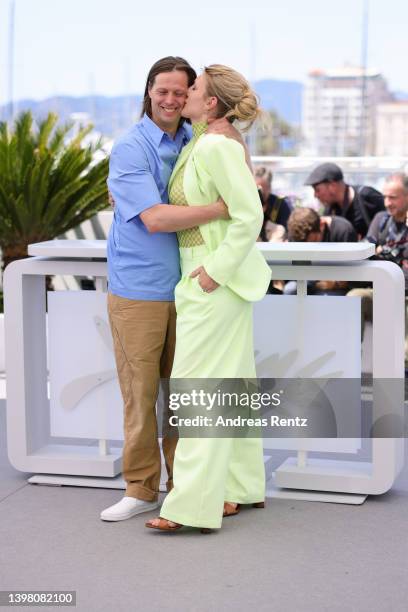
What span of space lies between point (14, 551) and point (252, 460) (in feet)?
3.60

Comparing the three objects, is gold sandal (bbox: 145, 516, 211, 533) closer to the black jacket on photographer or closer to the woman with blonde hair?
the woman with blonde hair

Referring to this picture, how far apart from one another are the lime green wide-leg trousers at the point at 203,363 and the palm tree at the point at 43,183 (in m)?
5.76

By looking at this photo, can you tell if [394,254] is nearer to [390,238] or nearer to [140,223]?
[390,238]

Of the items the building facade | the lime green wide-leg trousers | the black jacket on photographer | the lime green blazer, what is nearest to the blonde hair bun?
the lime green blazer

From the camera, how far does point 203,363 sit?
4441mm

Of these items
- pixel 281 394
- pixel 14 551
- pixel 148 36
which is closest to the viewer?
pixel 14 551

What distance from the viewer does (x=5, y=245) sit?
10.4 m

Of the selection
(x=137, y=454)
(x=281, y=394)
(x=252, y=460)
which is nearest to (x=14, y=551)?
(x=137, y=454)

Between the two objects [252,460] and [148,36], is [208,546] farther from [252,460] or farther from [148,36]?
[148,36]

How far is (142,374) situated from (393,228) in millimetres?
4007

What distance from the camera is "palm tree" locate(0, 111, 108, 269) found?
9992 millimetres

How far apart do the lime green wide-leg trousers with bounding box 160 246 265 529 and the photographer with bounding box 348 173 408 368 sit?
3514mm

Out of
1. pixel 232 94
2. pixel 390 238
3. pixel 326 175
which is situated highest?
pixel 232 94

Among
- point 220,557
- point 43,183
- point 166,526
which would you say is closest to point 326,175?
point 43,183
